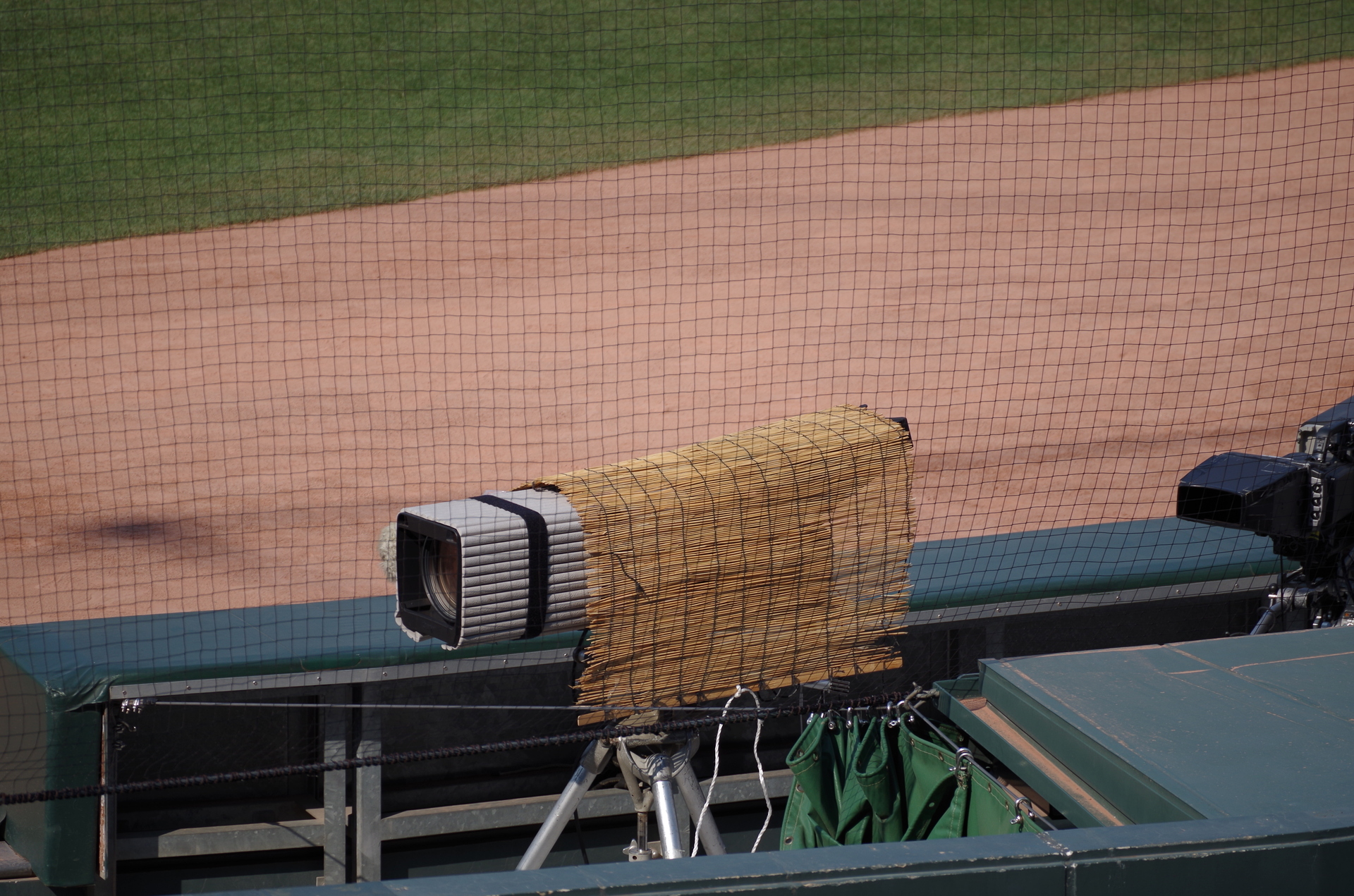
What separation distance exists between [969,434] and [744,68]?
7.76 m

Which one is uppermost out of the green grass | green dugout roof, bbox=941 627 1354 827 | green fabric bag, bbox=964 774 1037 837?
the green grass

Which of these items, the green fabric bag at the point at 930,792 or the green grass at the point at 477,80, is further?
the green grass at the point at 477,80

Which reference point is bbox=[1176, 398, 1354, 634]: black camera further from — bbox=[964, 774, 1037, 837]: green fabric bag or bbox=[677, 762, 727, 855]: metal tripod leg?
bbox=[677, 762, 727, 855]: metal tripod leg

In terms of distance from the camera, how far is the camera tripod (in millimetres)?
2602

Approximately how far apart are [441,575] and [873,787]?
0.91 m

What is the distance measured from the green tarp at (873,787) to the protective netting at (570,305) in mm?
210

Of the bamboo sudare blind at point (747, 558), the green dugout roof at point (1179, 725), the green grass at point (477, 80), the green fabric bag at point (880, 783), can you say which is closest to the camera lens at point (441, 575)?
the bamboo sudare blind at point (747, 558)

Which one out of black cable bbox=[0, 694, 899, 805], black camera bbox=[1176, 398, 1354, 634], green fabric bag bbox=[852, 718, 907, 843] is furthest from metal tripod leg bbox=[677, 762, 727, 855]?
black camera bbox=[1176, 398, 1354, 634]

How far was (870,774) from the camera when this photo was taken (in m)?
2.50

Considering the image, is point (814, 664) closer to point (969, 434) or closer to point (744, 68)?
point (969, 434)

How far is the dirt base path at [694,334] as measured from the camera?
627cm

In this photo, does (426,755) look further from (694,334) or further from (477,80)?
(477,80)

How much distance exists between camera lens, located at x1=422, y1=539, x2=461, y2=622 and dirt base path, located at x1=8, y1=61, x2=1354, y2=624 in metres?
2.91

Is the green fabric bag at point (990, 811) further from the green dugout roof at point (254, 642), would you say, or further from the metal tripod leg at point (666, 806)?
the green dugout roof at point (254, 642)
